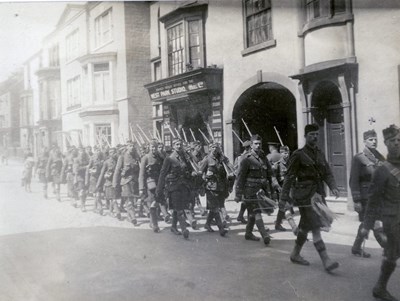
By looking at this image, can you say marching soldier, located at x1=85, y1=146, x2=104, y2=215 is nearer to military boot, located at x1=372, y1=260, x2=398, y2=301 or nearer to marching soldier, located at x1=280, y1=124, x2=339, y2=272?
marching soldier, located at x1=280, y1=124, x2=339, y2=272

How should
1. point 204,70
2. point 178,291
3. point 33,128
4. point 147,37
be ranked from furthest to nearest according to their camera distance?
point 147,37, point 204,70, point 33,128, point 178,291

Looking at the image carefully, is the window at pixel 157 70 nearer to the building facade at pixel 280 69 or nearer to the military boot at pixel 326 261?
the building facade at pixel 280 69

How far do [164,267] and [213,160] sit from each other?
2.67 metres

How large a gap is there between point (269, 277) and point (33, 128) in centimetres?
795

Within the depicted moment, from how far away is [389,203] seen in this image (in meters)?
3.53

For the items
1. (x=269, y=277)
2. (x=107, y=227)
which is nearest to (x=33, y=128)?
(x=107, y=227)

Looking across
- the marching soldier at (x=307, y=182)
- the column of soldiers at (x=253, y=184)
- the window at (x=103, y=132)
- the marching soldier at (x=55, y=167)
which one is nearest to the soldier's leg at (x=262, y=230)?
the column of soldiers at (x=253, y=184)

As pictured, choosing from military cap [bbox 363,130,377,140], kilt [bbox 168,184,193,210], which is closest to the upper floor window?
military cap [bbox 363,130,377,140]

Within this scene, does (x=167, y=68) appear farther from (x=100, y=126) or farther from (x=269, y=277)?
(x=269, y=277)

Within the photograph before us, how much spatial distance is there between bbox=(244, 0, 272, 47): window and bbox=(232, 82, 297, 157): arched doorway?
1359 millimetres

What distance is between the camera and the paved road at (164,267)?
3885mm

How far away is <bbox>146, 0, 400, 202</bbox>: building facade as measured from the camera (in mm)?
7004

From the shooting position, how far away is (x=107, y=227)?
729 centimetres

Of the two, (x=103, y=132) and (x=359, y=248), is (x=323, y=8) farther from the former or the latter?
(x=103, y=132)
